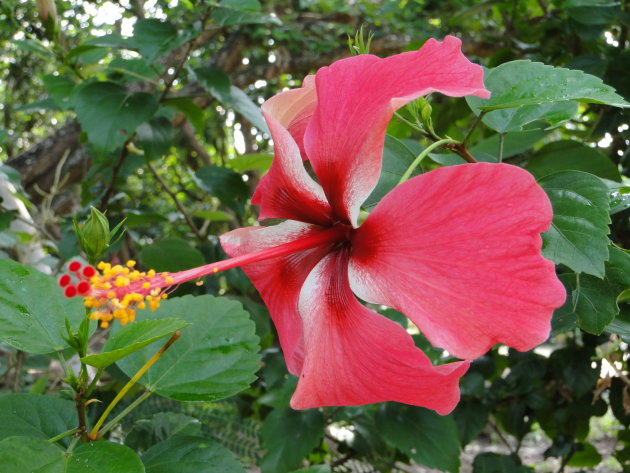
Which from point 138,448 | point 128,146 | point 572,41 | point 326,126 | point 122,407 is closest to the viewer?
point 326,126

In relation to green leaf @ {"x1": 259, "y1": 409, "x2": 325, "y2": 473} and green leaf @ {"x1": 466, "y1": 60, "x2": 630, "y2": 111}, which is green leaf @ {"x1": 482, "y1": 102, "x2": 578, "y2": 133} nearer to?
green leaf @ {"x1": 466, "y1": 60, "x2": 630, "y2": 111}

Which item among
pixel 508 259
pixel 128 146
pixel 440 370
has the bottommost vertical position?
pixel 128 146

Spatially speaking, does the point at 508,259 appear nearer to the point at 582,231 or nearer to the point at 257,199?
the point at 582,231

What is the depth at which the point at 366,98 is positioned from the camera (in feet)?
2.12

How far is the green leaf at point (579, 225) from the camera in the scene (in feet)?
2.23

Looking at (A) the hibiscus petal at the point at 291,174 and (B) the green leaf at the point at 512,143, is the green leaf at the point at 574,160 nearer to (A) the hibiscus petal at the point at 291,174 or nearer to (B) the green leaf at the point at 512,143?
(B) the green leaf at the point at 512,143

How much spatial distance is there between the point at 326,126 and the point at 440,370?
294 mm

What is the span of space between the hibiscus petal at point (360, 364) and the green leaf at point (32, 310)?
0.96 ft

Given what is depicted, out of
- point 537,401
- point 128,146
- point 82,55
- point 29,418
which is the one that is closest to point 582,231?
point 29,418

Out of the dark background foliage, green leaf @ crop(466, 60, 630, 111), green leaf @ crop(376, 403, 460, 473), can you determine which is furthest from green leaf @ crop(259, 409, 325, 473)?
green leaf @ crop(466, 60, 630, 111)

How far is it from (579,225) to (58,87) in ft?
4.58

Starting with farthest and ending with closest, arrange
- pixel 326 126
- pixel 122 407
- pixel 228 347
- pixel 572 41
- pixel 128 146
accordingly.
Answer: pixel 572 41 → pixel 128 146 → pixel 122 407 → pixel 228 347 → pixel 326 126

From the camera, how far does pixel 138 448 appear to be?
3.30 ft

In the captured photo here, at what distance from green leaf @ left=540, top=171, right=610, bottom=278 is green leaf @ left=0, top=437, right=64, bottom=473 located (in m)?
0.58
